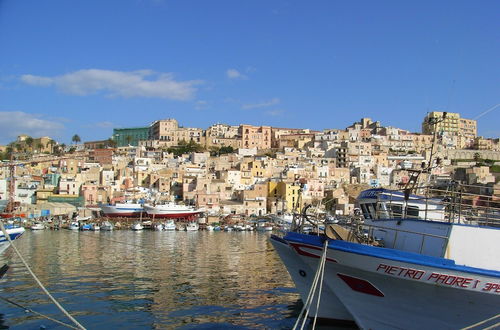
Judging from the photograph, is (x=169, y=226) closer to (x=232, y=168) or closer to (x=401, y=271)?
(x=232, y=168)

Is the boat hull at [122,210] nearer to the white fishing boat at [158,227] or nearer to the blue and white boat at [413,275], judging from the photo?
the white fishing boat at [158,227]

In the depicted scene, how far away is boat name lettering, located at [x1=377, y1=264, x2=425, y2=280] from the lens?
11.4m

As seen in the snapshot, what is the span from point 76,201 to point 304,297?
70795 mm

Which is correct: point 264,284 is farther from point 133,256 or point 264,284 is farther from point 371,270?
point 133,256

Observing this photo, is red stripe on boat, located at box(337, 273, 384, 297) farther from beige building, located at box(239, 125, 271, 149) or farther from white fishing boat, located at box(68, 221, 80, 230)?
beige building, located at box(239, 125, 271, 149)

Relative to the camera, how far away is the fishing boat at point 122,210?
247ft

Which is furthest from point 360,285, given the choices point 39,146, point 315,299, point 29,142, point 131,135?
point 131,135

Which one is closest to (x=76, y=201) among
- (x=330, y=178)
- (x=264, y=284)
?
(x=330, y=178)

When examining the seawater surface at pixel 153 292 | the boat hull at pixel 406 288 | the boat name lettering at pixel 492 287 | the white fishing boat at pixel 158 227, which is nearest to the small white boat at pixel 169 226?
the white fishing boat at pixel 158 227

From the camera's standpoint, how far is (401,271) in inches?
455

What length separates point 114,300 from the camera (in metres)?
17.1

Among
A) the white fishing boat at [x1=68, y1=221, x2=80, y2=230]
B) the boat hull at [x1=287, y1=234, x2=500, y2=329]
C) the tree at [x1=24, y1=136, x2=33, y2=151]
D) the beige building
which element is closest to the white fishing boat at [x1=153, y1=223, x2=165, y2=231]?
the white fishing boat at [x1=68, y1=221, x2=80, y2=230]

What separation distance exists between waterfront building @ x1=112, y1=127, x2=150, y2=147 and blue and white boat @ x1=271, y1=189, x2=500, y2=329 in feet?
453

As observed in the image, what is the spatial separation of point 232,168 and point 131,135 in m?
59.8
